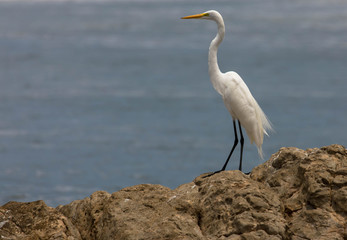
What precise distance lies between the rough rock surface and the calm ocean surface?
11616mm

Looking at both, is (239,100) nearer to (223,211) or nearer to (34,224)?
(223,211)

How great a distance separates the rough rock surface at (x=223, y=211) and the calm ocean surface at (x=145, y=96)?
38.1 ft

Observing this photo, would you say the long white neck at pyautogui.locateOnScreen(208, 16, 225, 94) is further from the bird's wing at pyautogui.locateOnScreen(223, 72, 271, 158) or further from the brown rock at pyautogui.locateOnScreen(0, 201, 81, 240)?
the brown rock at pyautogui.locateOnScreen(0, 201, 81, 240)

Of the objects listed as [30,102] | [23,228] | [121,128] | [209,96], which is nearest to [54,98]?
[30,102]

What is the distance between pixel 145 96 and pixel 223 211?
22373mm

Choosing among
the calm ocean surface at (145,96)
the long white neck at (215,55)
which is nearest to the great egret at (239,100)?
the long white neck at (215,55)

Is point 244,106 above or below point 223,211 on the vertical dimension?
above

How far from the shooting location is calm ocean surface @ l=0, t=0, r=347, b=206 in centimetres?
2080

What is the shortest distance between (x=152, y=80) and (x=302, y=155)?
24970 mm

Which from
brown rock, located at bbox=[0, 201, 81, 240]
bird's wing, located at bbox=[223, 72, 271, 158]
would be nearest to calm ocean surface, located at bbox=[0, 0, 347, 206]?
bird's wing, located at bbox=[223, 72, 271, 158]

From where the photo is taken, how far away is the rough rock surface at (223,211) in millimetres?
5555

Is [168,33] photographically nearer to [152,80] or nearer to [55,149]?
[152,80]

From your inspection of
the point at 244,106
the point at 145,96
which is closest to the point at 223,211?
the point at 244,106

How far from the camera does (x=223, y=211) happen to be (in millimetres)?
5684
